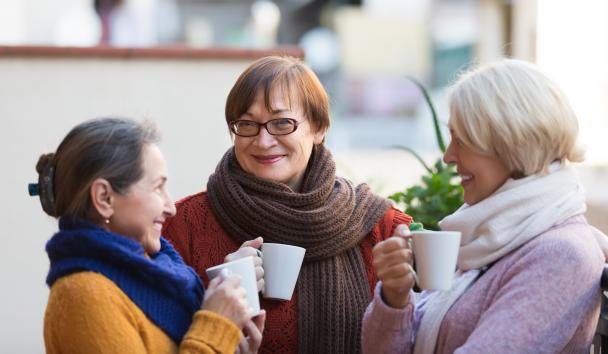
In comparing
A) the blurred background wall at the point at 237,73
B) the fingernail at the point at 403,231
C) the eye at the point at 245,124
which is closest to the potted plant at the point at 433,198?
the blurred background wall at the point at 237,73

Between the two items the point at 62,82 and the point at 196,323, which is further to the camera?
the point at 62,82

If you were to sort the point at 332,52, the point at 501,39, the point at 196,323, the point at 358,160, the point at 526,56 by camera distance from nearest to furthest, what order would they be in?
1. the point at 196,323
2. the point at 526,56
3. the point at 358,160
4. the point at 501,39
5. the point at 332,52

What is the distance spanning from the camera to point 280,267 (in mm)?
2475

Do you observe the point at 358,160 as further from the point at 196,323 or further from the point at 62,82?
the point at 196,323

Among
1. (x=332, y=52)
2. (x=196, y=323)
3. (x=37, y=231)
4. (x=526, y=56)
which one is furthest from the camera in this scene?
(x=332, y=52)

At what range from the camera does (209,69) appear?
4648 mm

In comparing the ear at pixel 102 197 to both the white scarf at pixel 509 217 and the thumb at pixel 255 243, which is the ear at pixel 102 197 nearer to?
the thumb at pixel 255 243

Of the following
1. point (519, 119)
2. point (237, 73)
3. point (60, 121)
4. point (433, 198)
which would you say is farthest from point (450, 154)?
point (60, 121)

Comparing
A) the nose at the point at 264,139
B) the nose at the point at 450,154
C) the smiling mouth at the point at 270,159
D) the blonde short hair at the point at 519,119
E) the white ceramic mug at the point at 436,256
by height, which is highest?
the blonde short hair at the point at 519,119

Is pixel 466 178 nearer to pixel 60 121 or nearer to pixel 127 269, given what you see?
pixel 127 269

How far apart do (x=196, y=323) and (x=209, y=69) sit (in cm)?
266

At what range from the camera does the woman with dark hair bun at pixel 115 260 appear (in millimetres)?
2039

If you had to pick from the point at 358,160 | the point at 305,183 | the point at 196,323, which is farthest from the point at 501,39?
the point at 196,323

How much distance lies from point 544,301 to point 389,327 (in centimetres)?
41
